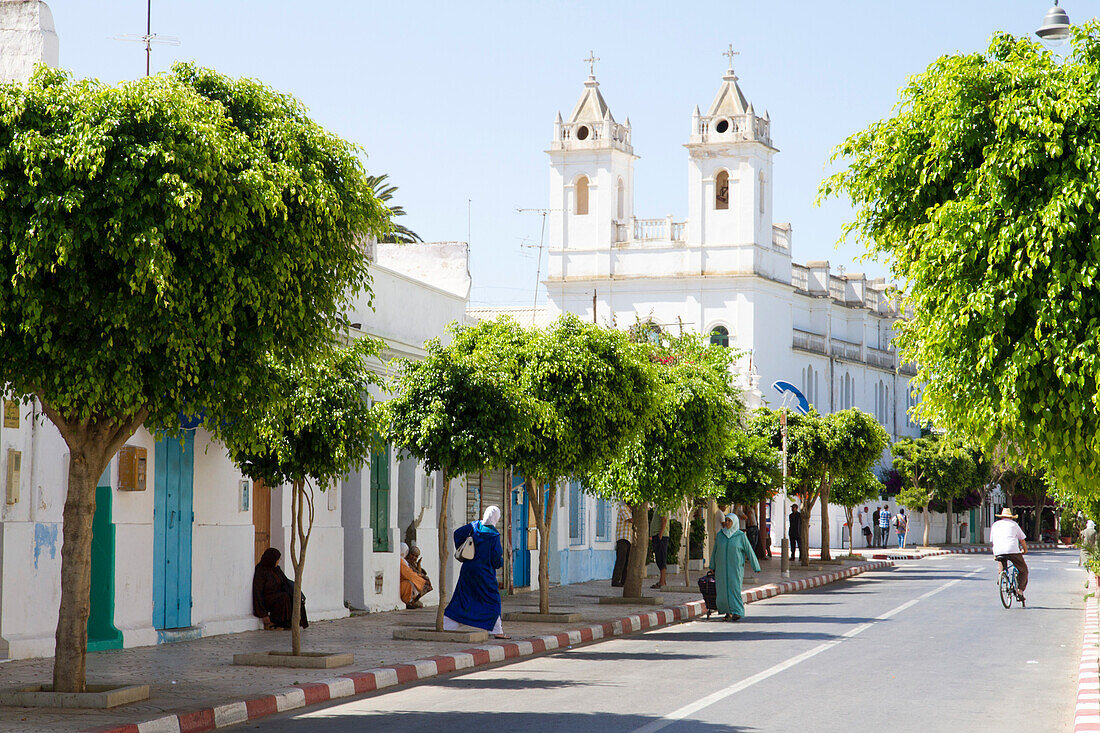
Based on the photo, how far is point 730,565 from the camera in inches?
871

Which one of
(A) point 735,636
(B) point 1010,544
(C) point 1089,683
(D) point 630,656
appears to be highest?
(B) point 1010,544

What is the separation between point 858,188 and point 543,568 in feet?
38.4

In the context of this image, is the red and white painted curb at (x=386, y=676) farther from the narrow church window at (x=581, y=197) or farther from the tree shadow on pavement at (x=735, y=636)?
the narrow church window at (x=581, y=197)

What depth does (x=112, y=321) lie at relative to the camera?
9930 millimetres

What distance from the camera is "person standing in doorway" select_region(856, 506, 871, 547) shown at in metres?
68.4

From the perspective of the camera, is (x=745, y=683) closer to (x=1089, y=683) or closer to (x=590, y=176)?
(x=1089, y=683)

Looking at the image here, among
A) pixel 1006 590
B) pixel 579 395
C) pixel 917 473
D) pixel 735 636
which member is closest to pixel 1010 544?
pixel 1006 590

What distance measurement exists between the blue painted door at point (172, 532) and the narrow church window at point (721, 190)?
58.4m

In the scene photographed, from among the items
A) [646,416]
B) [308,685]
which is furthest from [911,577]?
[308,685]

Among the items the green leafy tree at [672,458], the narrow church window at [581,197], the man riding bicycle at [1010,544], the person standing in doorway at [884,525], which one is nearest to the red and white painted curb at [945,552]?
the person standing in doorway at [884,525]

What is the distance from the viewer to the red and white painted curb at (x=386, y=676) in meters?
10.6

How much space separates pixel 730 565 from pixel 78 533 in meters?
13.0

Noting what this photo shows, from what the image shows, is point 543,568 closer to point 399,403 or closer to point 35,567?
point 399,403

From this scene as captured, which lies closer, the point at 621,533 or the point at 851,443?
the point at 621,533
